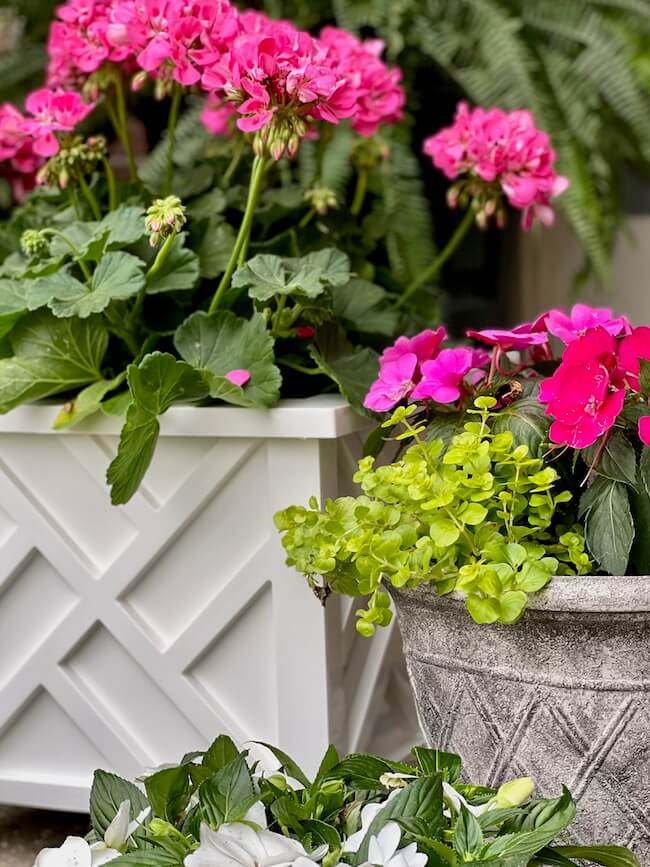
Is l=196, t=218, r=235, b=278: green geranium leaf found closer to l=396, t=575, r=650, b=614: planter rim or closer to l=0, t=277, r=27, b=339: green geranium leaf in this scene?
l=0, t=277, r=27, b=339: green geranium leaf

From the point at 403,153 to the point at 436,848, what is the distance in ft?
4.40

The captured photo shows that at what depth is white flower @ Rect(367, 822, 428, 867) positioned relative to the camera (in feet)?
1.67

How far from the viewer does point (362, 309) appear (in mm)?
1012

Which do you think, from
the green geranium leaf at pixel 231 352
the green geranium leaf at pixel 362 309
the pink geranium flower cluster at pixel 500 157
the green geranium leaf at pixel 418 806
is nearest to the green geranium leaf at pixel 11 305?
the green geranium leaf at pixel 231 352

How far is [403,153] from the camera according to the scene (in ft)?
5.60

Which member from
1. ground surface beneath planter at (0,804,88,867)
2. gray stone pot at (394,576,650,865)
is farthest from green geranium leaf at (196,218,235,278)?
ground surface beneath planter at (0,804,88,867)

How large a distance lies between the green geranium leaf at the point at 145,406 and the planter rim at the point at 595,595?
12.6 inches

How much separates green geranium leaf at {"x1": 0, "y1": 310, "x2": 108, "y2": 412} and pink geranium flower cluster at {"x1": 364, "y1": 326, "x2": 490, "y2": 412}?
0.86ft

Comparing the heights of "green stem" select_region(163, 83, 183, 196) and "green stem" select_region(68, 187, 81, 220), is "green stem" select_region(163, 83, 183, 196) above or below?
above

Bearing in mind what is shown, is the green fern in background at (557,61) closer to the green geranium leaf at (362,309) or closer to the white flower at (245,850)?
the green geranium leaf at (362,309)

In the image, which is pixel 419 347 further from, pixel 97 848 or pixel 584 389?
pixel 97 848

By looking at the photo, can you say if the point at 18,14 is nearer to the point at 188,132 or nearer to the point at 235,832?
the point at 188,132

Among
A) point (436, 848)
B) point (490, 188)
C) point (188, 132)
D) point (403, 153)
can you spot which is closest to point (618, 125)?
point (403, 153)

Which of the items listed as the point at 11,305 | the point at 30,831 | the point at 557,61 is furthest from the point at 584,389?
the point at 557,61
